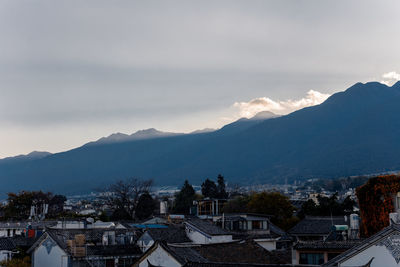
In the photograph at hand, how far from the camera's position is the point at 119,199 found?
103750mm

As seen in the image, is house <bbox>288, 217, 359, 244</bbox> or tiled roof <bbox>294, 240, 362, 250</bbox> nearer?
tiled roof <bbox>294, 240, 362, 250</bbox>

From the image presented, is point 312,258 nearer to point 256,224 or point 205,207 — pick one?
point 256,224

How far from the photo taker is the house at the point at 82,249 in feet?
134

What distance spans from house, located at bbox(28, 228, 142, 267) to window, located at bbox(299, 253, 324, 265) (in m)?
13.9

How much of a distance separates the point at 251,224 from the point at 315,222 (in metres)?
12.6

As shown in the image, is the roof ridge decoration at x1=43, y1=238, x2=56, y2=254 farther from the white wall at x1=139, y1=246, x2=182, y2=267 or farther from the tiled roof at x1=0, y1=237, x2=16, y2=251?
the white wall at x1=139, y1=246, x2=182, y2=267

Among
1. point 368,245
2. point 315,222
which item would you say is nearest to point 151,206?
point 315,222

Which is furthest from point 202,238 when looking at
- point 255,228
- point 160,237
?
point 255,228

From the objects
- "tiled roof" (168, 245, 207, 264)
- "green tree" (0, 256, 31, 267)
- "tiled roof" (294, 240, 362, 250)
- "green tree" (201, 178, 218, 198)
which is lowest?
"green tree" (0, 256, 31, 267)

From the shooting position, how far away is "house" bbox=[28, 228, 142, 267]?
40.8 m

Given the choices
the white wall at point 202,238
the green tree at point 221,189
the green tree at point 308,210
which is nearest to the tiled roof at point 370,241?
the white wall at point 202,238

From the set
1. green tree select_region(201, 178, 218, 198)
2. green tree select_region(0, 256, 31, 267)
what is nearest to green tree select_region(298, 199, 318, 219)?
green tree select_region(201, 178, 218, 198)

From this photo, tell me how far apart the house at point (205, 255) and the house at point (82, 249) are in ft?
22.6

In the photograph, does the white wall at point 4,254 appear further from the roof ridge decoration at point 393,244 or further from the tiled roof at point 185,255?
the roof ridge decoration at point 393,244
